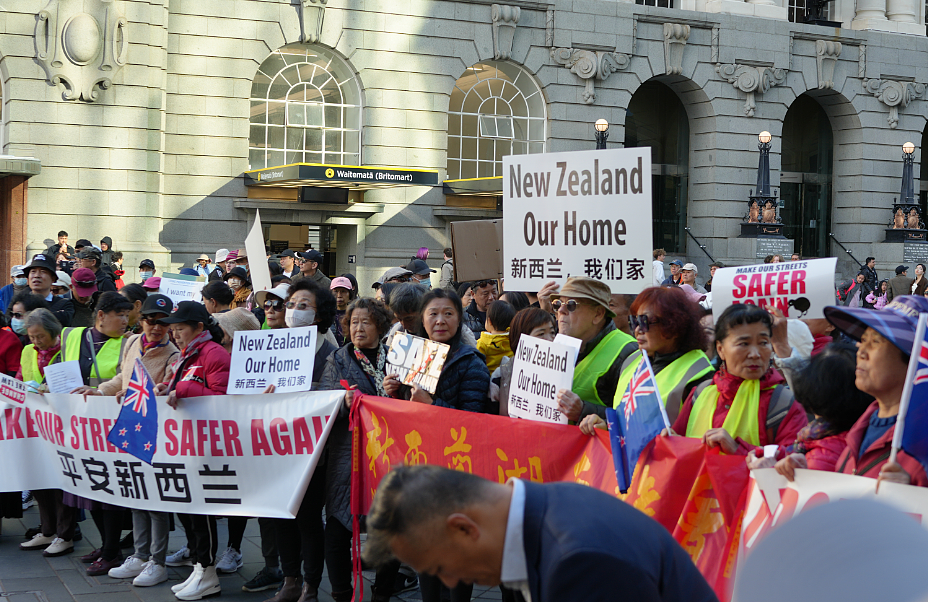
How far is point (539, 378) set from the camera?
16.8 feet

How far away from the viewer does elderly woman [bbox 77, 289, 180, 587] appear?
655 centimetres

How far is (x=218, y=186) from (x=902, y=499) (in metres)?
21.5

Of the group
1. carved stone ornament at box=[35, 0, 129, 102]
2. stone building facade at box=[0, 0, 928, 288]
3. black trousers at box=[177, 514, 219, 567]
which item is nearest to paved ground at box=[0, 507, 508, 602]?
black trousers at box=[177, 514, 219, 567]

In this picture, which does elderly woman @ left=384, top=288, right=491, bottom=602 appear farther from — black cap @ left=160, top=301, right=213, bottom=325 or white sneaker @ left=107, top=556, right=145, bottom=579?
white sneaker @ left=107, top=556, right=145, bottom=579

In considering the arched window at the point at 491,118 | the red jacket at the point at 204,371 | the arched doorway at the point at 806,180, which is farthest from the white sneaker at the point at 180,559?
the arched doorway at the point at 806,180

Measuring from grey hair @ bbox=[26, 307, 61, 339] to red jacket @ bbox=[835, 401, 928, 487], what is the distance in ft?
19.7

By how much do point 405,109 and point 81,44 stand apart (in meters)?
7.75

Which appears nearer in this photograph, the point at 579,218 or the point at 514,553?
the point at 514,553

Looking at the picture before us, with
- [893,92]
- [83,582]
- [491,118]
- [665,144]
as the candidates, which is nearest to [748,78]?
[665,144]

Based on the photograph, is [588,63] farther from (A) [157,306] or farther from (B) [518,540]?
(B) [518,540]

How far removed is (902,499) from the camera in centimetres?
318

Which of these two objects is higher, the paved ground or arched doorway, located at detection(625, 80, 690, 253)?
arched doorway, located at detection(625, 80, 690, 253)

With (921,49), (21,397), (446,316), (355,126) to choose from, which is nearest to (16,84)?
(355,126)

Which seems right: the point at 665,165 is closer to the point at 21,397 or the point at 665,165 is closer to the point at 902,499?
the point at 21,397
